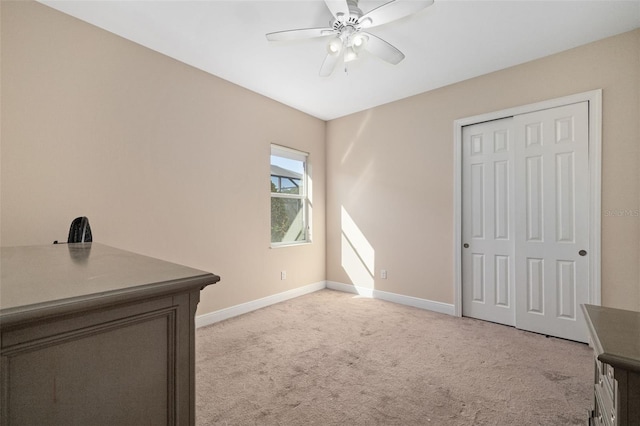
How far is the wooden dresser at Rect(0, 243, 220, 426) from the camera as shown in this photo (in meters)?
0.58

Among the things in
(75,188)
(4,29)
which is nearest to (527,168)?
(75,188)

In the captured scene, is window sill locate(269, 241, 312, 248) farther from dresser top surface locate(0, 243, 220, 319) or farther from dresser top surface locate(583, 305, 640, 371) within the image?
dresser top surface locate(583, 305, 640, 371)

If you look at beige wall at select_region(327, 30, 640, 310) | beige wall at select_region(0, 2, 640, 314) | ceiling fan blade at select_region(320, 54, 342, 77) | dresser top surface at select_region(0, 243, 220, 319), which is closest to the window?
beige wall at select_region(0, 2, 640, 314)

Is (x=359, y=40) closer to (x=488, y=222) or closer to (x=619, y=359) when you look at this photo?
(x=619, y=359)

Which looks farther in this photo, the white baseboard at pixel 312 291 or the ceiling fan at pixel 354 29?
the white baseboard at pixel 312 291

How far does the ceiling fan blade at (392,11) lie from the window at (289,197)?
216 cm

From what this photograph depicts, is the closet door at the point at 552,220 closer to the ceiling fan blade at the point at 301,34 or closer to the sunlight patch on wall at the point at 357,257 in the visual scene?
the sunlight patch on wall at the point at 357,257

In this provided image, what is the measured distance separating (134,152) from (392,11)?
2.41 meters

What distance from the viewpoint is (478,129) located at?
3264 millimetres

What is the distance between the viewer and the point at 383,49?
7.48 ft

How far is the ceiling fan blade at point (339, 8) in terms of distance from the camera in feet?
6.09

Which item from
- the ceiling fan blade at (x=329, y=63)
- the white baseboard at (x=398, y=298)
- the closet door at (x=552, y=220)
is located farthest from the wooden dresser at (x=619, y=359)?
the white baseboard at (x=398, y=298)

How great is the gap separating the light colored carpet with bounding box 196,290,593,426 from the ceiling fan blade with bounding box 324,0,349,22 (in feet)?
8.47

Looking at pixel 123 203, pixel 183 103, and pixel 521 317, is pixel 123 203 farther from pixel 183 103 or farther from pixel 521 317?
pixel 521 317
